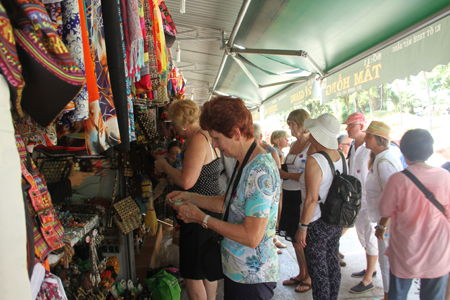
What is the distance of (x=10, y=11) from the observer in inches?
23.2

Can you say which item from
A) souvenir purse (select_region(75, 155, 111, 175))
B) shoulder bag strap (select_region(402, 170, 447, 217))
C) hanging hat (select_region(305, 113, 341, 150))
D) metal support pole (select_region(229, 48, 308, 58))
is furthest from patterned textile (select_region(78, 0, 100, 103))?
metal support pole (select_region(229, 48, 308, 58))

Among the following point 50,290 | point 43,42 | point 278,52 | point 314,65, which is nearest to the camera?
point 43,42

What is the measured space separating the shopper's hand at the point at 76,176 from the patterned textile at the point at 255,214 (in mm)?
1482

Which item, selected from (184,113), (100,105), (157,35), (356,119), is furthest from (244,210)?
(356,119)

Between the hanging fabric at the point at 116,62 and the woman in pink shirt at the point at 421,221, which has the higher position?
the hanging fabric at the point at 116,62

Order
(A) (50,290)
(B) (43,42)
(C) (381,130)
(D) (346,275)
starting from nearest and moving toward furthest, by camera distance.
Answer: (B) (43,42) → (A) (50,290) → (C) (381,130) → (D) (346,275)

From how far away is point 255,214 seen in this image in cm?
131

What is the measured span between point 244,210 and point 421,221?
4.98 feet

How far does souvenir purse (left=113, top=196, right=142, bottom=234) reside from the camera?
2.48 meters

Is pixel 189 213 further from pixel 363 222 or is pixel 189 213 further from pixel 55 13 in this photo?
pixel 363 222

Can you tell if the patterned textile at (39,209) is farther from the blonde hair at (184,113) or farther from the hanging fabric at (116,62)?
the blonde hair at (184,113)

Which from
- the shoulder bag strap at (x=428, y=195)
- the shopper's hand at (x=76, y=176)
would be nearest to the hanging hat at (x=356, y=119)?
the shoulder bag strap at (x=428, y=195)

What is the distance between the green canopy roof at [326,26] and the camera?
98.7 inches

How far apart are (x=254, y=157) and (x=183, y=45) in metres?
6.81
